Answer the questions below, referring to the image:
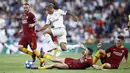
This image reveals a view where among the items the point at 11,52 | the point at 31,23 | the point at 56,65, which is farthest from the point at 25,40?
A: the point at 11,52

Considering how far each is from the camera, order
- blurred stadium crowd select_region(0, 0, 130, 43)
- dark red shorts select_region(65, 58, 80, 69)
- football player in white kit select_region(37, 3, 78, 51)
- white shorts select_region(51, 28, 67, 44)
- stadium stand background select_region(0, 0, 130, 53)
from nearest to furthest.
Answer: dark red shorts select_region(65, 58, 80, 69) → football player in white kit select_region(37, 3, 78, 51) → white shorts select_region(51, 28, 67, 44) → stadium stand background select_region(0, 0, 130, 53) → blurred stadium crowd select_region(0, 0, 130, 43)

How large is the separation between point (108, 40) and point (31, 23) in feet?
49.7

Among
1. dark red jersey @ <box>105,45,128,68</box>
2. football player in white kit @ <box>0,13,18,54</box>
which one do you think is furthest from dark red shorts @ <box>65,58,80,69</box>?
football player in white kit @ <box>0,13,18,54</box>

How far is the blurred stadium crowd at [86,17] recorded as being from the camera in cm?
3575

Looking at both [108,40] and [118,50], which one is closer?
[118,50]

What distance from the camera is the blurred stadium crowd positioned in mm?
35750

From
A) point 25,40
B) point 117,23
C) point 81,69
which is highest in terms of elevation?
point 117,23

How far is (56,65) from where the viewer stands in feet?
60.3

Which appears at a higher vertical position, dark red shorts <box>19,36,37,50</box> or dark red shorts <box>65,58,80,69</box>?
dark red shorts <box>19,36,37,50</box>

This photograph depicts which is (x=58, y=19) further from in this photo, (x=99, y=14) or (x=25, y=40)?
(x=99, y=14)

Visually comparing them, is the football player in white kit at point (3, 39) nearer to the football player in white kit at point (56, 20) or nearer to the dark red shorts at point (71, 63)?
the football player in white kit at point (56, 20)

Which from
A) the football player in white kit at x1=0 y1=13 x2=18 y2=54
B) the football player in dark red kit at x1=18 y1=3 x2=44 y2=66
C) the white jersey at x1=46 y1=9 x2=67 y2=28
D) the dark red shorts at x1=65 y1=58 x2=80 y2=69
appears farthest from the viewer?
the football player in white kit at x1=0 y1=13 x2=18 y2=54

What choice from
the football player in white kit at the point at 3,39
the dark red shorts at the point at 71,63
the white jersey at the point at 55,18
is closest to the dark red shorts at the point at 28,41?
the white jersey at the point at 55,18

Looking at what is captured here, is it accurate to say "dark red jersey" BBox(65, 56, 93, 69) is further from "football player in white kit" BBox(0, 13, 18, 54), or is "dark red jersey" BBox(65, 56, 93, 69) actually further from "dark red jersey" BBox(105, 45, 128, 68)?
"football player in white kit" BBox(0, 13, 18, 54)
